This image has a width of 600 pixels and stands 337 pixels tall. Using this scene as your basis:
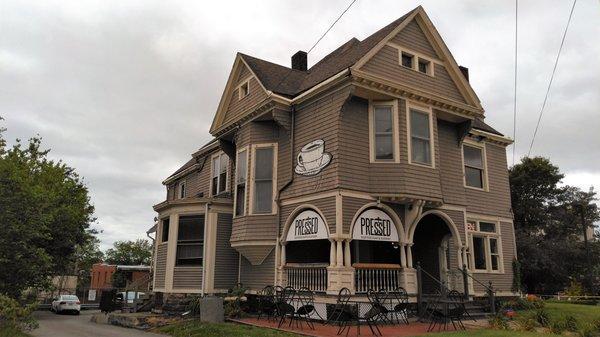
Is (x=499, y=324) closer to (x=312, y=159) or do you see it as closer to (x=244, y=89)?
(x=312, y=159)

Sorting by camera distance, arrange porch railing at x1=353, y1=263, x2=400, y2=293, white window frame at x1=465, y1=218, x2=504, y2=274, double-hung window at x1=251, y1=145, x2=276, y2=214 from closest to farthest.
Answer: porch railing at x1=353, y1=263, x2=400, y2=293
double-hung window at x1=251, y1=145, x2=276, y2=214
white window frame at x1=465, y1=218, x2=504, y2=274

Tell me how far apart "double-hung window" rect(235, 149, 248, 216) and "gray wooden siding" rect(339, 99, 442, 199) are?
14.1ft

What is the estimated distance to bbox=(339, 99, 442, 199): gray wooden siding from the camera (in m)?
13.7

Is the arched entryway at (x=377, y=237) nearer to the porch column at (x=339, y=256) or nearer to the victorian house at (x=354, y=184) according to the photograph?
the victorian house at (x=354, y=184)

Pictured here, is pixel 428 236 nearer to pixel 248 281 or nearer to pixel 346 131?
pixel 346 131

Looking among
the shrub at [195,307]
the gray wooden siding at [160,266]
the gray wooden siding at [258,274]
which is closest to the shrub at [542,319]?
the gray wooden siding at [258,274]

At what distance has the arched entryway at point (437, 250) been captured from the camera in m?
15.6

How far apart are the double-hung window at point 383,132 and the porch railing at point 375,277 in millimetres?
3181

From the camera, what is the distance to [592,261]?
35531 mm

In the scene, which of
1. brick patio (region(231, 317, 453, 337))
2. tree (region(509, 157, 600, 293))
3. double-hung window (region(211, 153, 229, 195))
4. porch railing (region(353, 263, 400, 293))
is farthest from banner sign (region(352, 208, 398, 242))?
tree (region(509, 157, 600, 293))

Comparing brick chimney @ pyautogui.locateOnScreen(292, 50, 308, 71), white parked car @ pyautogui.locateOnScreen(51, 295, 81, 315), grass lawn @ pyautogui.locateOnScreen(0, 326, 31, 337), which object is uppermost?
brick chimney @ pyautogui.locateOnScreen(292, 50, 308, 71)

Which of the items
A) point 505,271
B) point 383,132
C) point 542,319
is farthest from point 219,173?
point 542,319

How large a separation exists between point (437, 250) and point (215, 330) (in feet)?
26.5

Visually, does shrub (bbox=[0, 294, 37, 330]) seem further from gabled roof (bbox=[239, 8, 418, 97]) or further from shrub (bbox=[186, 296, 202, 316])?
gabled roof (bbox=[239, 8, 418, 97])
